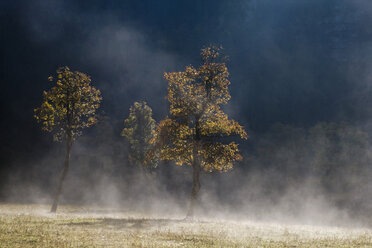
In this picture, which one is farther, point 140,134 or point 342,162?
point 342,162

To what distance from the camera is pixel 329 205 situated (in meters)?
52.7

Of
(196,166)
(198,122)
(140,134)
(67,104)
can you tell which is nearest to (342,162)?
(140,134)

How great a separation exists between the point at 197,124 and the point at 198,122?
23 centimetres

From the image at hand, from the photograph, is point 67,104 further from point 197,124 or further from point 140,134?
point 140,134

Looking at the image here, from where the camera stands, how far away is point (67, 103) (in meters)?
33.6

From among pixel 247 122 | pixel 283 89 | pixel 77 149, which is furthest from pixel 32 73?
pixel 283 89

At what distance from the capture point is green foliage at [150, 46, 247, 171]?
2911 centimetres

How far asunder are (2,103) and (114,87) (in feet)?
202

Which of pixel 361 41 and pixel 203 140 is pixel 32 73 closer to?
pixel 203 140

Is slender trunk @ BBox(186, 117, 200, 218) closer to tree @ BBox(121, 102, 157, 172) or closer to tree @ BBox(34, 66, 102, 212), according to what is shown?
tree @ BBox(34, 66, 102, 212)

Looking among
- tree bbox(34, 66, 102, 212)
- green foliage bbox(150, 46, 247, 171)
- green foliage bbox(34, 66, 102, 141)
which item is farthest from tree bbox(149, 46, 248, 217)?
green foliage bbox(34, 66, 102, 141)

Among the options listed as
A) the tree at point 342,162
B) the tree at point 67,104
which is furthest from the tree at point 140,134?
the tree at point 342,162

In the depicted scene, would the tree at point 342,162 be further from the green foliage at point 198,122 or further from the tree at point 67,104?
the tree at point 67,104

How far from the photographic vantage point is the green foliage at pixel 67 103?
3297cm
